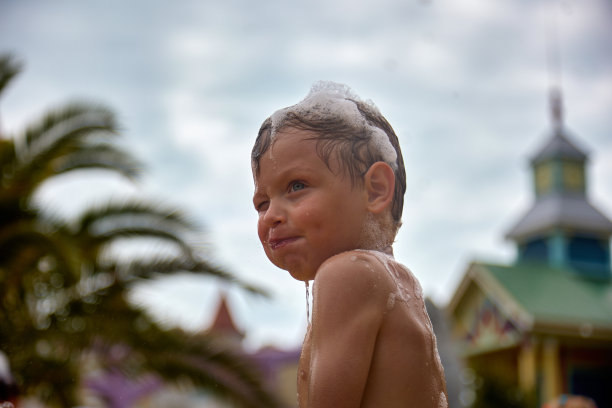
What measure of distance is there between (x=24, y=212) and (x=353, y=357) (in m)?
5.70

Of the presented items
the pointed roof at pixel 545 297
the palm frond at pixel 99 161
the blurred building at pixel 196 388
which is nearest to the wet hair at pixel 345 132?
the blurred building at pixel 196 388

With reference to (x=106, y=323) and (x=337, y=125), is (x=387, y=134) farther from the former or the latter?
(x=106, y=323)

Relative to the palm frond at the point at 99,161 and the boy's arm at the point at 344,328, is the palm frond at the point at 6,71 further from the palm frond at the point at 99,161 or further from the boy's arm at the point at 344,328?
the boy's arm at the point at 344,328

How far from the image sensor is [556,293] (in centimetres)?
1327

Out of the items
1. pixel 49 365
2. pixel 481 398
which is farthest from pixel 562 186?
pixel 49 365

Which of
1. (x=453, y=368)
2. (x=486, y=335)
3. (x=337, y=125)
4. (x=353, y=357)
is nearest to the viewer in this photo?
(x=353, y=357)

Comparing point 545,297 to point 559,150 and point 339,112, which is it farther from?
point 339,112

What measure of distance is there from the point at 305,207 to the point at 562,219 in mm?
14658

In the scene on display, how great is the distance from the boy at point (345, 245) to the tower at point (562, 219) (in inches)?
563

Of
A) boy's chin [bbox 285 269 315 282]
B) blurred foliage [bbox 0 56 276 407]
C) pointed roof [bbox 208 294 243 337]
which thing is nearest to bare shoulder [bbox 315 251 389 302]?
boy's chin [bbox 285 269 315 282]

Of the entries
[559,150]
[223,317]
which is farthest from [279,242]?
[223,317]

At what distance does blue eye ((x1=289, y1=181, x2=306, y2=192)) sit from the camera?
1.71 metres

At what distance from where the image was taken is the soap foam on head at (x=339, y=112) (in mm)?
1755

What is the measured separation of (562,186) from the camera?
16.0m
